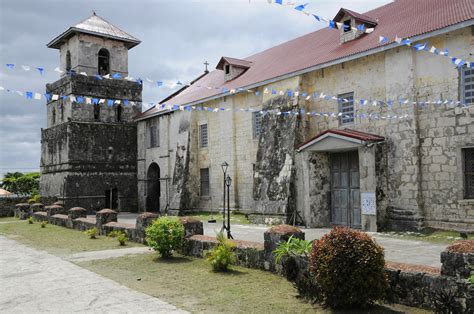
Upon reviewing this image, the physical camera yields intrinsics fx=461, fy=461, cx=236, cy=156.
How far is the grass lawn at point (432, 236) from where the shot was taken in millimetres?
12820

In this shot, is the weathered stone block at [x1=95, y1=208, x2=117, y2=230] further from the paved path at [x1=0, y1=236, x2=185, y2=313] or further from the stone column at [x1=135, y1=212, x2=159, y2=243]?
the paved path at [x1=0, y1=236, x2=185, y2=313]

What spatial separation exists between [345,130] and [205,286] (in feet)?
32.9

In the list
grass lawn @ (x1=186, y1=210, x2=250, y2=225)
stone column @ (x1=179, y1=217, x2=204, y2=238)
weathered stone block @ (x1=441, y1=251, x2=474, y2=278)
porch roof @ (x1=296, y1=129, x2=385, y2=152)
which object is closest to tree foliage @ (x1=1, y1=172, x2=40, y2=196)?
grass lawn @ (x1=186, y1=210, x2=250, y2=225)

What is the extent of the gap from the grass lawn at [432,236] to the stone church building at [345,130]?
328 millimetres

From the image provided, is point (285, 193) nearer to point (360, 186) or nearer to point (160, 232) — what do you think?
point (360, 186)

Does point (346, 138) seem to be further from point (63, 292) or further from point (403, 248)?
point (63, 292)

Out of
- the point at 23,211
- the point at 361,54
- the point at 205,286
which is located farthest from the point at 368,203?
the point at 23,211

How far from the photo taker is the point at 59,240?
15.8 metres

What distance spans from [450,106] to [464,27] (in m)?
2.29

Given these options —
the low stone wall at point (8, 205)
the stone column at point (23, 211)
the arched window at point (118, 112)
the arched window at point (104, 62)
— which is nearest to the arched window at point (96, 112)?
the arched window at point (118, 112)

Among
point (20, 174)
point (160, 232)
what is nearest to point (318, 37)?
point (160, 232)

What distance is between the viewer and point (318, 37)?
71.9 feet

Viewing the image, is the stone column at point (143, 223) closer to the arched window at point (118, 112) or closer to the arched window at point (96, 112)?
the arched window at point (96, 112)

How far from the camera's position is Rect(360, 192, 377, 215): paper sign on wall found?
48.9 ft
